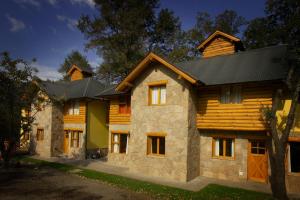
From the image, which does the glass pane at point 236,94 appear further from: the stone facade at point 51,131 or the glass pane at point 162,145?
the stone facade at point 51,131

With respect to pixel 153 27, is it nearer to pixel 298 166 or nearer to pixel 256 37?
pixel 256 37

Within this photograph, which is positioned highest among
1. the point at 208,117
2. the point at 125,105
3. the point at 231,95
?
the point at 231,95

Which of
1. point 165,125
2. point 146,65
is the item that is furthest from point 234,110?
point 146,65

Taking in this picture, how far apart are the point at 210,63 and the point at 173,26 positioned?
67.5 feet

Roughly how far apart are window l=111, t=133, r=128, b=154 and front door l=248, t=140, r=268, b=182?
10116 mm

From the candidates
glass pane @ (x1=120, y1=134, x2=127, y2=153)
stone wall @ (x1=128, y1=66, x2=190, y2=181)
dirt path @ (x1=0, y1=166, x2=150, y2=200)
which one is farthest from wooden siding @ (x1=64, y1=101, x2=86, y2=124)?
stone wall @ (x1=128, y1=66, x2=190, y2=181)

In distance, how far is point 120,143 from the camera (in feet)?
71.2

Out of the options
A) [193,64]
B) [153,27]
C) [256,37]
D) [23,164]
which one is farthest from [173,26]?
[23,164]

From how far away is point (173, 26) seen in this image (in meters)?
37.6

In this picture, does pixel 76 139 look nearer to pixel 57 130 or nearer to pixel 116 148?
pixel 57 130

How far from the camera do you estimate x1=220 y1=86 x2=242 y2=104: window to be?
15.7 meters

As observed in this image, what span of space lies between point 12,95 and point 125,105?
28.0ft

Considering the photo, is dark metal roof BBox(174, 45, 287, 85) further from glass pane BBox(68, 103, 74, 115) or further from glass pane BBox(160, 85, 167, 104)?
glass pane BBox(68, 103, 74, 115)

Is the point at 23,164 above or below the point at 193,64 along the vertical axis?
below
